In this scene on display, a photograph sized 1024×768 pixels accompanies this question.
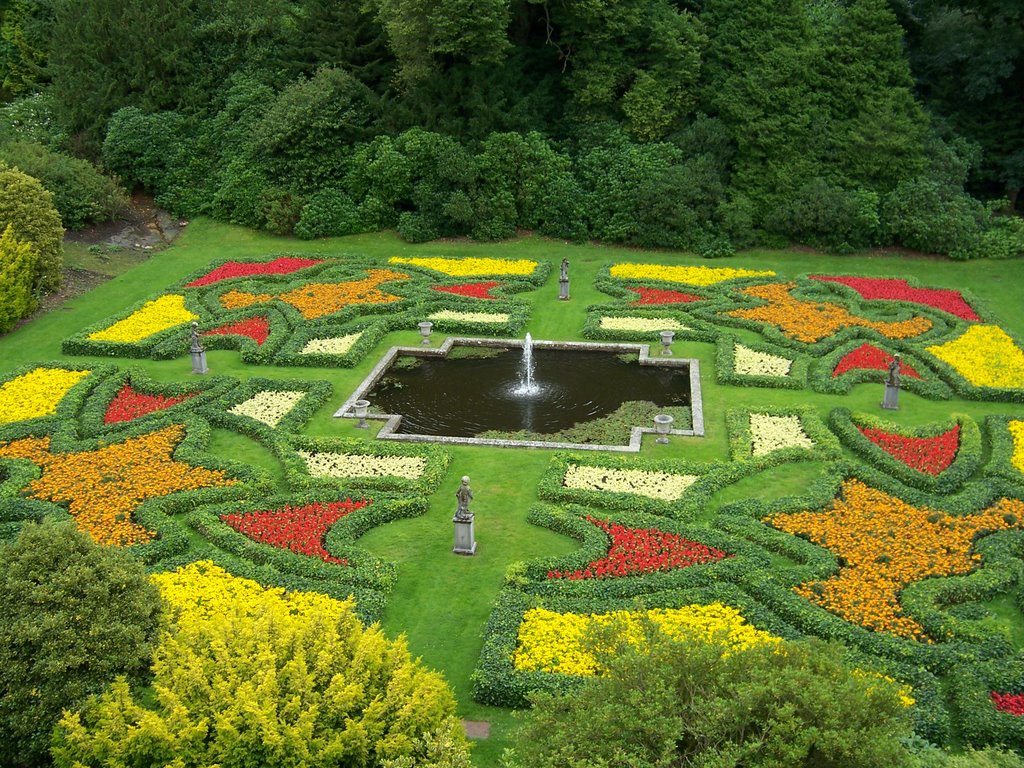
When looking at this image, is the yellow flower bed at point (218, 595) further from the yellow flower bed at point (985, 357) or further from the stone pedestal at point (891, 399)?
the yellow flower bed at point (985, 357)

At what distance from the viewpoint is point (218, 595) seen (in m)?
16.0

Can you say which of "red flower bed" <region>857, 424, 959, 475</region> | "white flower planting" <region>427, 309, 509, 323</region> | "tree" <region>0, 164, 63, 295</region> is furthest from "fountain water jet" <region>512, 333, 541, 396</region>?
"tree" <region>0, 164, 63, 295</region>

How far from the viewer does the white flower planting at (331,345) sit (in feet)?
87.1

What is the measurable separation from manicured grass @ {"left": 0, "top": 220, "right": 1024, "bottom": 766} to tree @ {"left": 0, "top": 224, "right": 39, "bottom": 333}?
1.96 ft

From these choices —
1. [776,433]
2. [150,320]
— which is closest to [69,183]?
[150,320]

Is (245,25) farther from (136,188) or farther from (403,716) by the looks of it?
(403,716)

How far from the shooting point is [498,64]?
3859cm

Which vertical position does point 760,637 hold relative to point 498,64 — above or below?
below

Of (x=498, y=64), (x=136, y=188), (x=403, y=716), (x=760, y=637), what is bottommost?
(x=760, y=637)

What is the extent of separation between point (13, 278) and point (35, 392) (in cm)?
599

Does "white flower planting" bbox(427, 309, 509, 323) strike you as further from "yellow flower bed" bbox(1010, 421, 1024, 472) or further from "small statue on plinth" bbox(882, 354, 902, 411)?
"yellow flower bed" bbox(1010, 421, 1024, 472)

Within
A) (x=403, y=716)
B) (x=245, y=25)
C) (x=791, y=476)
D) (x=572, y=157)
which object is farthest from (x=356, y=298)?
(x=403, y=716)

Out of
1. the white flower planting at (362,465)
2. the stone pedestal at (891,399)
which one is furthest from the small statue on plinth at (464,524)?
the stone pedestal at (891,399)

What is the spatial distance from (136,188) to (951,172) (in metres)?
32.2
